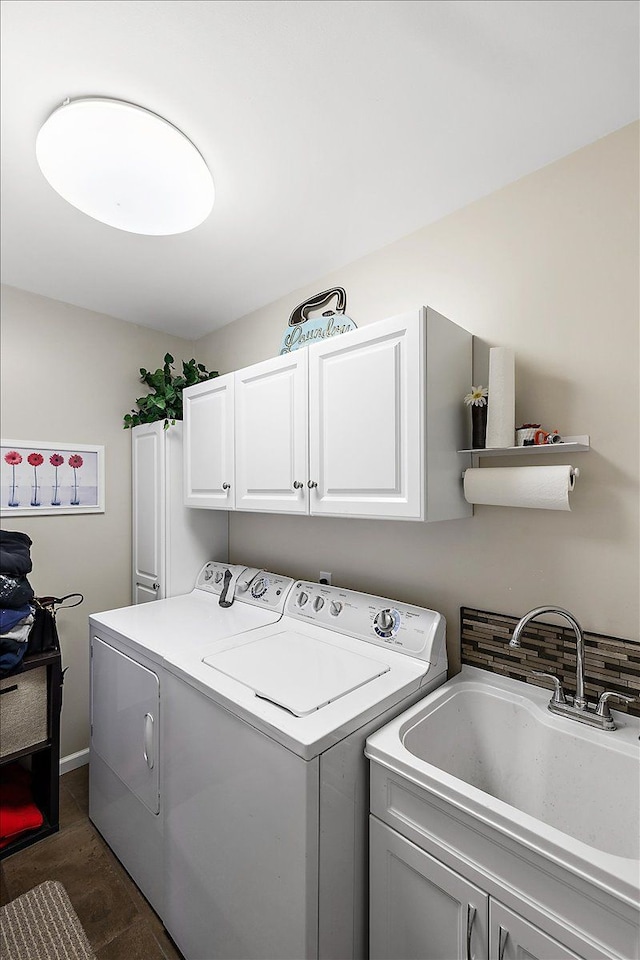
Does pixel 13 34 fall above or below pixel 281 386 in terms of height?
above

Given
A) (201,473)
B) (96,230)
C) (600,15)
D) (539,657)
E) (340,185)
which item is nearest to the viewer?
(600,15)

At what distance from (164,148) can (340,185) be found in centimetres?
59

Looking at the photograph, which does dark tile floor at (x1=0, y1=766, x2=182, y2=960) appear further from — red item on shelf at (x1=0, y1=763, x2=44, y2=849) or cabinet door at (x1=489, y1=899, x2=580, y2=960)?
cabinet door at (x1=489, y1=899, x2=580, y2=960)

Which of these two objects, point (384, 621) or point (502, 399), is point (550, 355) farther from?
point (384, 621)

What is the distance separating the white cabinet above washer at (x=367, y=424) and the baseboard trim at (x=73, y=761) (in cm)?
180

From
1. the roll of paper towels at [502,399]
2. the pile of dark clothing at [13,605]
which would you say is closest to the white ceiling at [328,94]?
the roll of paper towels at [502,399]

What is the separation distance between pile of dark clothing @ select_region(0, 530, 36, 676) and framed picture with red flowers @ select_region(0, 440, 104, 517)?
1.65 ft

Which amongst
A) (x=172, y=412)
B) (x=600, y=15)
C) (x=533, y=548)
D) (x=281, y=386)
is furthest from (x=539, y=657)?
(x=172, y=412)

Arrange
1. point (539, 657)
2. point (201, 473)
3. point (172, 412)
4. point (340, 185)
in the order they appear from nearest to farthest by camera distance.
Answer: point (539, 657) < point (340, 185) < point (201, 473) < point (172, 412)

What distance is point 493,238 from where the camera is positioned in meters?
1.57

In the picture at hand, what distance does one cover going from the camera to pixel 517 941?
0.88m

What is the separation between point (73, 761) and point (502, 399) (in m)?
2.82

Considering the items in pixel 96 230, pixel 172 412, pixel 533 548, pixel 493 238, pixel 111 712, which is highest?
pixel 96 230

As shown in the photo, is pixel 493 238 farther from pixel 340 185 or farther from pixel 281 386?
pixel 281 386
